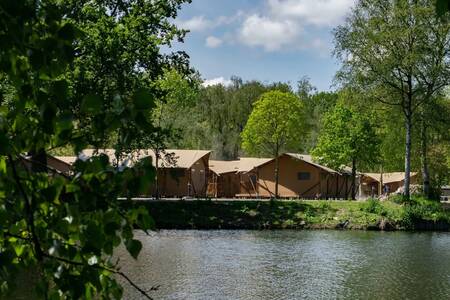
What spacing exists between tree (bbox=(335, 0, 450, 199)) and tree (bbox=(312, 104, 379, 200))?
38.3 ft

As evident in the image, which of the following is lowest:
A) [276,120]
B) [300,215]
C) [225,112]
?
[300,215]

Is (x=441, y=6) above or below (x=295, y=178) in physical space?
below

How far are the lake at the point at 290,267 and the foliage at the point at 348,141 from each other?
70.0 feet

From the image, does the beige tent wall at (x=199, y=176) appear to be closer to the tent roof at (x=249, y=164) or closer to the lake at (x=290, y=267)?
the tent roof at (x=249, y=164)

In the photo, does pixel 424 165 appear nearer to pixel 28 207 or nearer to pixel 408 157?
pixel 408 157

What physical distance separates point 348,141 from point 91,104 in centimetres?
4930

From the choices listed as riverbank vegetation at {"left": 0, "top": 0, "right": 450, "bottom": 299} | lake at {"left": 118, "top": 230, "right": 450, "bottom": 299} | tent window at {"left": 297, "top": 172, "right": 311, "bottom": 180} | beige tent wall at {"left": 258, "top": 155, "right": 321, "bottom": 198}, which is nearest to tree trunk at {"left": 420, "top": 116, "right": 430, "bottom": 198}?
riverbank vegetation at {"left": 0, "top": 0, "right": 450, "bottom": 299}

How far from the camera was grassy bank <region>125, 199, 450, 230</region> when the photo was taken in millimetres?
33188

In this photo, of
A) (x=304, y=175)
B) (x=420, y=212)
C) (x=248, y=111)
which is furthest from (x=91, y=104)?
(x=248, y=111)

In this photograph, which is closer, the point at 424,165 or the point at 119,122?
the point at 119,122

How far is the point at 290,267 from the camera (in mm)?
18906

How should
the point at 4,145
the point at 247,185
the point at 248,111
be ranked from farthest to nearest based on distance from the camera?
the point at 248,111
the point at 247,185
the point at 4,145

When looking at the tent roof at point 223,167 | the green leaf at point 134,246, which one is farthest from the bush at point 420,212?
the green leaf at point 134,246

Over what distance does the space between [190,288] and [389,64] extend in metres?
24.2
